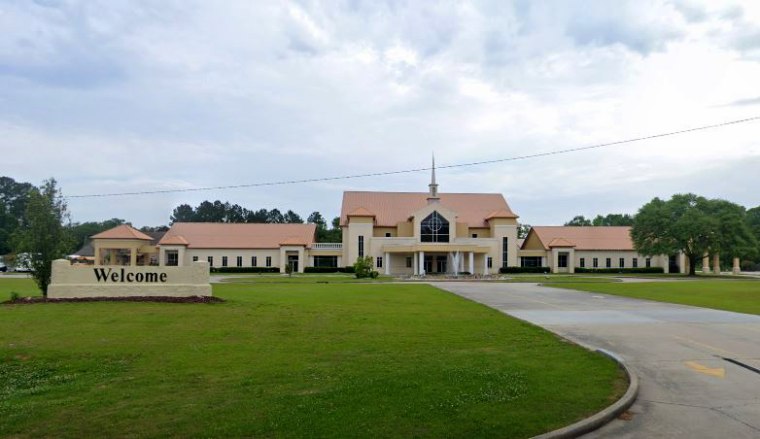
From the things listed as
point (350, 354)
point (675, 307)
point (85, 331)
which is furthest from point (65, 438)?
point (675, 307)

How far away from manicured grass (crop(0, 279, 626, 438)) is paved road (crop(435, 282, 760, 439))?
0.61 metres

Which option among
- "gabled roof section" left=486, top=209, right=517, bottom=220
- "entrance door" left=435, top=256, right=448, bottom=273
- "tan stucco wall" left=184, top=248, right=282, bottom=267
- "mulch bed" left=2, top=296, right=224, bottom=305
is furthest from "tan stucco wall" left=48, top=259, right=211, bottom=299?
"gabled roof section" left=486, top=209, right=517, bottom=220

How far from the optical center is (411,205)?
7506 centimetres

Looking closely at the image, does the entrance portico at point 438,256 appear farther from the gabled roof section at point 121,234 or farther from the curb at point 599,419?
the curb at point 599,419

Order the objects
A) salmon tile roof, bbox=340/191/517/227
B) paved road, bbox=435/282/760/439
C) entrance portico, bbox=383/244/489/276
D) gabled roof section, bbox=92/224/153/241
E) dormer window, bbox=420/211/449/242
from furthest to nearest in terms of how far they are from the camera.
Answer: salmon tile roof, bbox=340/191/517/227
dormer window, bbox=420/211/449/242
gabled roof section, bbox=92/224/153/241
entrance portico, bbox=383/244/489/276
paved road, bbox=435/282/760/439

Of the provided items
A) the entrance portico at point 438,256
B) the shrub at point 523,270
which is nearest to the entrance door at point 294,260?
the entrance portico at point 438,256

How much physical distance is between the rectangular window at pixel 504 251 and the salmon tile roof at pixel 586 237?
5.88m

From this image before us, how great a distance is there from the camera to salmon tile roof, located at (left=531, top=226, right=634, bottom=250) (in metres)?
72.9

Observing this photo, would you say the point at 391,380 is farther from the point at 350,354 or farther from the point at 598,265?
the point at 598,265

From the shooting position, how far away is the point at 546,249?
7269cm

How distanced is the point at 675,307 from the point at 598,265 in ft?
182

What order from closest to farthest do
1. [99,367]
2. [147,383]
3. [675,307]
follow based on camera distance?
[147,383] → [99,367] → [675,307]

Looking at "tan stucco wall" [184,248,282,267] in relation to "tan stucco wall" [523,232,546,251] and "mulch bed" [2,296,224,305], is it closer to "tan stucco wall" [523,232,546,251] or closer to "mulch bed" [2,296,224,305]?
"tan stucco wall" [523,232,546,251]

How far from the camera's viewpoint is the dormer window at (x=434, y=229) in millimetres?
67250
